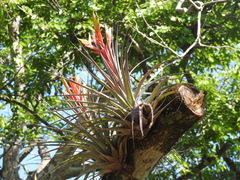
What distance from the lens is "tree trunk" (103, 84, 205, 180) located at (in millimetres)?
2057

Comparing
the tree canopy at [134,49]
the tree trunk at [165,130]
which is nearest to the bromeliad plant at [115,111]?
the tree trunk at [165,130]

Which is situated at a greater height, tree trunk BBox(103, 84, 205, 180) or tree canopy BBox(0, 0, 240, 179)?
tree canopy BBox(0, 0, 240, 179)

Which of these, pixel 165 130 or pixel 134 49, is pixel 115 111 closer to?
pixel 165 130

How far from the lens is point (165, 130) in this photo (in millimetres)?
2096

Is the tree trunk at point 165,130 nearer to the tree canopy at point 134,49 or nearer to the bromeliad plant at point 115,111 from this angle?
the bromeliad plant at point 115,111

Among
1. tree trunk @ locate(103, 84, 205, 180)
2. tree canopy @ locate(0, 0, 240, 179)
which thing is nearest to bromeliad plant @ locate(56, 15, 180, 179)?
tree trunk @ locate(103, 84, 205, 180)

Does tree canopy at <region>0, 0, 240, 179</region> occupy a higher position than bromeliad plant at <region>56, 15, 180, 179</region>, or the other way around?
tree canopy at <region>0, 0, 240, 179</region>

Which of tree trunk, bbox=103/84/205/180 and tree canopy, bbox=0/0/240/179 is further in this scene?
tree canopy, bbox=0/0/240/179

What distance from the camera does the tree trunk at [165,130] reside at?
206 cm

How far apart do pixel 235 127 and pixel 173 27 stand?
1861mm

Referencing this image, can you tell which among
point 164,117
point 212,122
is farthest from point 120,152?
point 212,122

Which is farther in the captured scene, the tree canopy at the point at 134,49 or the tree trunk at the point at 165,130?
the tree canopy at the point at 134,49

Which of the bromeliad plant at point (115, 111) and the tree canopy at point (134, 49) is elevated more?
the tree canopy at point (134, 49)

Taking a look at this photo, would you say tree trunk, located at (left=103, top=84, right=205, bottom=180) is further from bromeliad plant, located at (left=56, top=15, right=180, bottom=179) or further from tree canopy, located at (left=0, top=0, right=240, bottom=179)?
tree canopy, located at (left=0, top=0, right=240, bottom=179)
